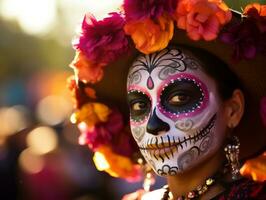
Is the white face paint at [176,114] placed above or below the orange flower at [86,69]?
below

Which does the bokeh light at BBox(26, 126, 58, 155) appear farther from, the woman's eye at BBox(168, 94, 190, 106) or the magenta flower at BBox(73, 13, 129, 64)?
the woman's eye at BBox(168, 94, 190, 106)

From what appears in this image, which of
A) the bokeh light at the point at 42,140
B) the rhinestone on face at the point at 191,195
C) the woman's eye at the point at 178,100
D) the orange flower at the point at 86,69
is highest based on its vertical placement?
the orange flower at the point at 86,69

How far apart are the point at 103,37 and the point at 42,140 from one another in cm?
237

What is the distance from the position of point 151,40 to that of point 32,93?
7.72 metres

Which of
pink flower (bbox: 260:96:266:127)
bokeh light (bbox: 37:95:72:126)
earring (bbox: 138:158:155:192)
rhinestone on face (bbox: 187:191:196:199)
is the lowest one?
bokeh light (bbox: 37:95:72:126)

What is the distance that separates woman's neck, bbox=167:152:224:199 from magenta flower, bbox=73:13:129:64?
625mm

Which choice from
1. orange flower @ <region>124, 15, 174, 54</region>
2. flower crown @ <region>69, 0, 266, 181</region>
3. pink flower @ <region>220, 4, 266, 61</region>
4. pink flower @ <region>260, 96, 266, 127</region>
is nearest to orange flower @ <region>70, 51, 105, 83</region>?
flower crown @ <region>69, 0, 266, 181</region>

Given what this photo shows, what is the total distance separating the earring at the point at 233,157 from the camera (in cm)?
291

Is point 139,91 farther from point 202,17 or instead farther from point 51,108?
point 51,108

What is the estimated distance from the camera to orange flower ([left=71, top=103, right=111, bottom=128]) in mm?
3436

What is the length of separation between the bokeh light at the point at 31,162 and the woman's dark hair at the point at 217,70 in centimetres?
188

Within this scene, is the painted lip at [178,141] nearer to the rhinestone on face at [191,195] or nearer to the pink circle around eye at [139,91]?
the pink circle around eye at [139,91]

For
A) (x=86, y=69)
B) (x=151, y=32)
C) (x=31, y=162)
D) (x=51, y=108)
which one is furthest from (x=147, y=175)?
(x=51, y=108)

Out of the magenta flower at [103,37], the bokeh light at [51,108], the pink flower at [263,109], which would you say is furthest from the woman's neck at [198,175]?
the bokeh light at [51,108]
